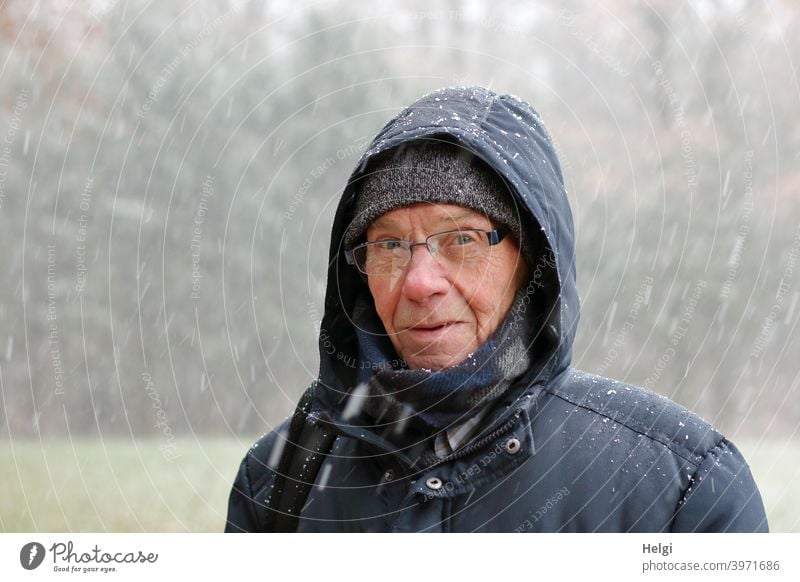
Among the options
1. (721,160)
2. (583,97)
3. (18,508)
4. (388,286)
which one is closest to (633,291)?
(721,160)

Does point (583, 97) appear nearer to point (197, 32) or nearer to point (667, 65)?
point (667, 65)

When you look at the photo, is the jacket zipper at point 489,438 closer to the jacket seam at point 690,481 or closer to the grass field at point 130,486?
the jacket seam at point 690,481

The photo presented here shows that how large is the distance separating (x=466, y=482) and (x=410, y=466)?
109 mm

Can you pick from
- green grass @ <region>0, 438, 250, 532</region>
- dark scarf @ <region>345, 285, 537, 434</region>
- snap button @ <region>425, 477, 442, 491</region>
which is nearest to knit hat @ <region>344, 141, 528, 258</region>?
dark scarf @ <region>345, 285, 537, 434</region>

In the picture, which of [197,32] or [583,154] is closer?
[197,32]

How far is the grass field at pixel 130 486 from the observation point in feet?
9.46

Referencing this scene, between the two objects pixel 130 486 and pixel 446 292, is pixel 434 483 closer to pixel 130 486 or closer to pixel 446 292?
pixel 446 292

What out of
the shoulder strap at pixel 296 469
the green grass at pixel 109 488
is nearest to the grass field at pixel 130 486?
the green grass at pixel 109 488

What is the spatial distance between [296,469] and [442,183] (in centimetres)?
61

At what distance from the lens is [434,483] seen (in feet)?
4.88

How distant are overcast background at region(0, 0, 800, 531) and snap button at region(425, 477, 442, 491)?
2.78 meters

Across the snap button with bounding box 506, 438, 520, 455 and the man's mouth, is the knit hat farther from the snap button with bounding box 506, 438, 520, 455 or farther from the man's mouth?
the snap button with bounding box 506, 438, 520, 455

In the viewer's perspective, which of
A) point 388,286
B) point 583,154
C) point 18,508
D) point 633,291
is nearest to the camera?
point 388,286

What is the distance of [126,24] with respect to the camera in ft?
17.7
